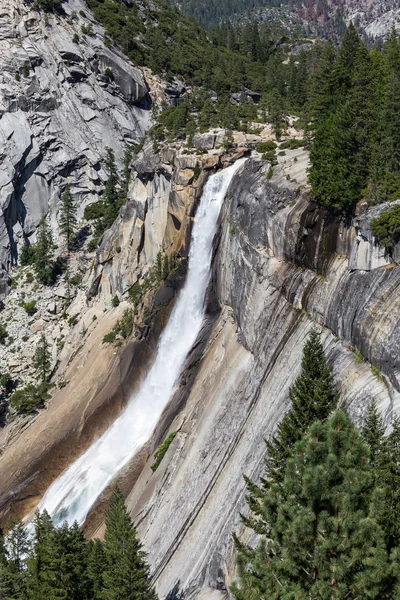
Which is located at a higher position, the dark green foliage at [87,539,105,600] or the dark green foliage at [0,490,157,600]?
the dark green foliage at [0,490,157,600]

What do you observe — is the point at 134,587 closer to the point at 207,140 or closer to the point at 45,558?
the point at 45,558

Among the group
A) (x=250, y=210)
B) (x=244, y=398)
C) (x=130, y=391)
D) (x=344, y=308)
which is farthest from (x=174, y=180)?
(x=344, y=308)

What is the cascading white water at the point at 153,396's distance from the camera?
51.4 meters

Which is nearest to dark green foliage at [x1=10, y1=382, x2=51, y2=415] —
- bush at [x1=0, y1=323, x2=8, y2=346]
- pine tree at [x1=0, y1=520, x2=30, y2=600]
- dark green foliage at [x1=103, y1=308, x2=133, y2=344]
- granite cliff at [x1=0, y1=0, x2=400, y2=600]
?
granite cliff at [x1=0, y1=0, x2=400, y2=600]

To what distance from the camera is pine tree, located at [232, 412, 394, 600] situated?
54.6 ft

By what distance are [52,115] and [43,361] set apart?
45.3 meters

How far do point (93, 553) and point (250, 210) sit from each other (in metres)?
29.0

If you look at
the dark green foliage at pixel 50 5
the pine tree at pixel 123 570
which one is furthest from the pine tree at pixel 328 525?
the dark green foliage at pixel 50 5

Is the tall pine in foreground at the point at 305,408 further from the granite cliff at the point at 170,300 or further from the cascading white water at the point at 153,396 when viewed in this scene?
the cascading white water at the point at 153,396

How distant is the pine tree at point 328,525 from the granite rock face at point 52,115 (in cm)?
7529

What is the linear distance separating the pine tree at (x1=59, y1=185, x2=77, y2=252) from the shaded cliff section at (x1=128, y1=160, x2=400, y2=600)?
40436 mm

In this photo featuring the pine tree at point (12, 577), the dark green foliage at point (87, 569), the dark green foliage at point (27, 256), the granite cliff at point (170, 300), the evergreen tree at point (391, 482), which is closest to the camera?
the evergreen tree at point (391, 482)

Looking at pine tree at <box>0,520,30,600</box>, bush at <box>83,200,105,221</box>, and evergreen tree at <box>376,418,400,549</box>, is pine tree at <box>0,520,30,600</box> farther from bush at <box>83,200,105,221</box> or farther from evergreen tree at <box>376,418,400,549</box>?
bush at <box>83,200,105,221</box>

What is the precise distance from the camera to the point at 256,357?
1686 inches
